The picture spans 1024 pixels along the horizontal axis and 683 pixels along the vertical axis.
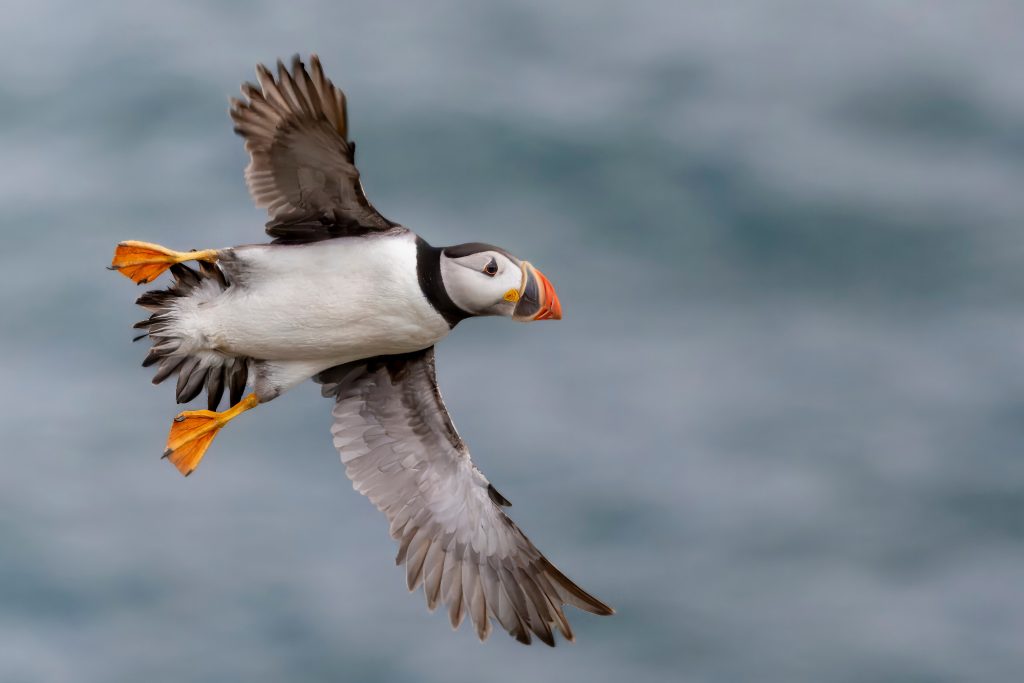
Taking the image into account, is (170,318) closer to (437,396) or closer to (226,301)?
(226,301)

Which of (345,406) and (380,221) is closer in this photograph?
(380,221)

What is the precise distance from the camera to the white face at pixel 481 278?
13.4 metres

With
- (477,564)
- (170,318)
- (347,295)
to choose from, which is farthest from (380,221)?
(477,564)

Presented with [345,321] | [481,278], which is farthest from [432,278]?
[345,321]

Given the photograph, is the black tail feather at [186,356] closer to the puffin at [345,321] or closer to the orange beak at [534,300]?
the puffin at [345,321]

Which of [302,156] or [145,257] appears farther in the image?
[145,257]

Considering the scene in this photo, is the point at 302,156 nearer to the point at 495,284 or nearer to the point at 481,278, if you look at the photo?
the point at 481,278

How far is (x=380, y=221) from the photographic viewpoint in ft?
44.8

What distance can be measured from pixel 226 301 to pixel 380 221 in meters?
1.39

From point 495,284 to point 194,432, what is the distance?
2.90 metres

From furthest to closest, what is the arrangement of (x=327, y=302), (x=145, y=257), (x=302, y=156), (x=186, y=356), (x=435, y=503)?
(x=435, y=503)
(x=186, y=356)
(x=145, y=257)
(x=327, y=302)
(x=302, y=156)

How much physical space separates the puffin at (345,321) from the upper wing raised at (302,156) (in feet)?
0.04

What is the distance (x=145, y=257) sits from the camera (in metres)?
13.7

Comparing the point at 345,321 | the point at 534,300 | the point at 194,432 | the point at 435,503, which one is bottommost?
the point at 435,503
